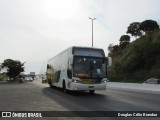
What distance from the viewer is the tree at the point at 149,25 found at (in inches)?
4168

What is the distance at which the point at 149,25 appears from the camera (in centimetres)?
10669

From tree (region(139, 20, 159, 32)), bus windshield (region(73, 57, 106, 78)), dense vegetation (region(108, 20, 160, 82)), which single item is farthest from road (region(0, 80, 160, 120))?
tree (region(139, 20, 159, 32))

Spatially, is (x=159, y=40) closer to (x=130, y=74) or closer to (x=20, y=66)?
(x=130, y=74)

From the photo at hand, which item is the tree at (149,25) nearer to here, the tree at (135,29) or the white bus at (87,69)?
the tree at (135,29)

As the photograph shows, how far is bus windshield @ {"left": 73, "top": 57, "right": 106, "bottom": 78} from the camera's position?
25.2 metres

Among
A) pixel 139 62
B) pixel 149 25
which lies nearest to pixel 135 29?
pixel 149 25

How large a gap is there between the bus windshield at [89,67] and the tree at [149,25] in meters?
82.5

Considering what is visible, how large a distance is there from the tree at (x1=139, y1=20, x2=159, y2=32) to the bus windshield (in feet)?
271

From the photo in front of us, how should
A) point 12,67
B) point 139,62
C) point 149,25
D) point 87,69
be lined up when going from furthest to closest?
point 12,67 < point 149,25 < point 139,62 < point 87,69

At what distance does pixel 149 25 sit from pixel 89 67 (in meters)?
84.4

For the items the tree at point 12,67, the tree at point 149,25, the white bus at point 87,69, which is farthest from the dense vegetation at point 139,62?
the white bus at point 87,69

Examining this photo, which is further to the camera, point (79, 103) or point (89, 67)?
point (89, 67)

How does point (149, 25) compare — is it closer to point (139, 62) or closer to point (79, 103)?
point (139, 62)

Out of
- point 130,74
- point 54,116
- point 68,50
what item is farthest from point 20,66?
point 54,116
